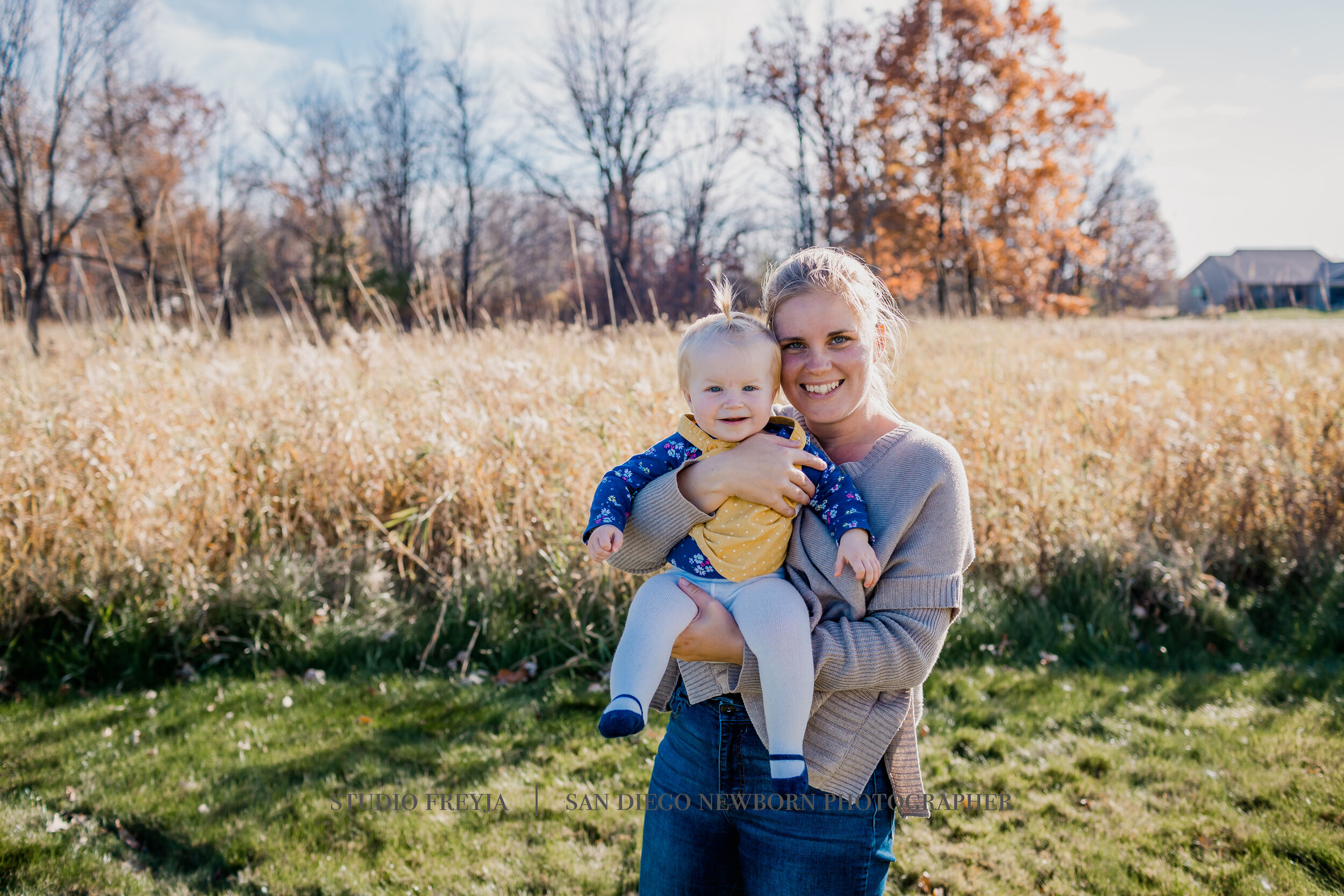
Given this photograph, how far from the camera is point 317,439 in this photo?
4.74 meters

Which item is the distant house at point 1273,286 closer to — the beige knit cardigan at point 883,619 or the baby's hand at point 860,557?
the beige knit cardigan at point 883,619

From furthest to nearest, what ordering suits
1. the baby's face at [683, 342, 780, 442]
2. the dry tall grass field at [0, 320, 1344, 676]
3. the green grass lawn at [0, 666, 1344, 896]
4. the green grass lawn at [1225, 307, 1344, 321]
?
the green grass lawn at [1225, 307, 1344, 321] < the dry tall grass field at [0, 320, 1344, 676] < the green grass lawn at [0, 666, 1344, 896] < the baby's face at [683, 342, 780, 442]

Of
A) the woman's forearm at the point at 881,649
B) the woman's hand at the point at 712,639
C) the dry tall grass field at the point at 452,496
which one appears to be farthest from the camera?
the dry tall grass field at the point at 452,496

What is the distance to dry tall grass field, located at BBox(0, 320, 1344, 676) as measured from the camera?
159 inches

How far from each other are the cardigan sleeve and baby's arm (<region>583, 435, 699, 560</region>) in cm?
3

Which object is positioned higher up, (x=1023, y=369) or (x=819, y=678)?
(x=1023, y=369)

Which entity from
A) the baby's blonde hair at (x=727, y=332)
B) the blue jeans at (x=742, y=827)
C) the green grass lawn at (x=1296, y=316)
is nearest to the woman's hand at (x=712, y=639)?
the blue jeans at (x=742, y=827)

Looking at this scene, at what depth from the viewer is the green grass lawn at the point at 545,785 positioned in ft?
8.36

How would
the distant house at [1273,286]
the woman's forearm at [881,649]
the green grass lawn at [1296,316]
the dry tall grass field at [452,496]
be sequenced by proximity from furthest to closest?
the green grass lawn at [1296,316]
the distant house at [1273,286]
the dry tall grass field at [452,496]
the woman's forearm at [881,649]

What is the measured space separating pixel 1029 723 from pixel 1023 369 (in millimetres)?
4187

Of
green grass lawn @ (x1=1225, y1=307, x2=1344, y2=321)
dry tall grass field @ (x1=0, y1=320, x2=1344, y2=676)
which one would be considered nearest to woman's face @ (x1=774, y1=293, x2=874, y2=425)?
dry tall grass field @ (x1=0, y1=320, x2=1344, y2=676)

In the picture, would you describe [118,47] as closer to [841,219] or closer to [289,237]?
[289,237]

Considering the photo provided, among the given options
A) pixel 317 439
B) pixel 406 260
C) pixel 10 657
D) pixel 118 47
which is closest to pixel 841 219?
pixel 406 260

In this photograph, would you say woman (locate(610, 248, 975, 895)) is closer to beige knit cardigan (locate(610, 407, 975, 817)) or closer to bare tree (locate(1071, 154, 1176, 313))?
beige knit cardigan (locate(610, 407, 975, 817))
